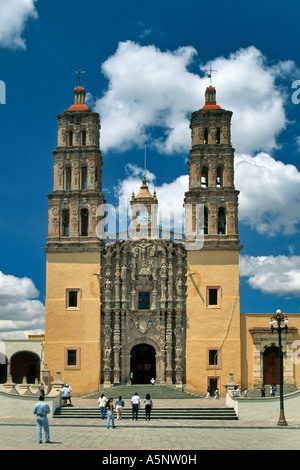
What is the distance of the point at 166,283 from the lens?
3709 centimetres

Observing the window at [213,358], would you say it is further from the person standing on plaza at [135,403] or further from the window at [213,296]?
the person standing on plaza at [135,403]

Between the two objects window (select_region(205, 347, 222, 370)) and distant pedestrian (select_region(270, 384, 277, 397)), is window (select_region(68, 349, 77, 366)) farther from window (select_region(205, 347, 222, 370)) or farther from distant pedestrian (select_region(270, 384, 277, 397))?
distant pedestrian (select_region(270, 384, 277, 397))

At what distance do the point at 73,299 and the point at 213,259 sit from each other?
870cm

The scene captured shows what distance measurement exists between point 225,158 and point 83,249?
10384mm

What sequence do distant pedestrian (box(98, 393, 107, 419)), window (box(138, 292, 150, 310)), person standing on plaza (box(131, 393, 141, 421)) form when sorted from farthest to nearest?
window (box(138, 292, 150, 310)) → distant pedestrian (box(98, 393, 107, 419)) → person standing on plaza (box(131, 393, 141, 421))

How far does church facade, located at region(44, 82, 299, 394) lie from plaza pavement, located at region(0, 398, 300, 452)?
8221 millimetres

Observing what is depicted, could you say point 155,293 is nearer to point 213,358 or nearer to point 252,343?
point 213,358

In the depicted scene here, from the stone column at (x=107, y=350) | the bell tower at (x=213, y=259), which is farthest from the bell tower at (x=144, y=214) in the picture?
the stone column at (x=107, y=350)

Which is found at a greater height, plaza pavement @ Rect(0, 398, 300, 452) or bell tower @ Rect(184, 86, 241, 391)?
bell tower @ Rect(184, 86, 241, 391)

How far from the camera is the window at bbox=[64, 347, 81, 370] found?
117ft

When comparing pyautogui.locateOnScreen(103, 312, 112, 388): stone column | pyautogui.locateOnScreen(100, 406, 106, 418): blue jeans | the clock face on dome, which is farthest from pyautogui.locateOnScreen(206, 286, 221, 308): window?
pyautogui.locateOnScreen(100, 406, 106, 418): blue jeans

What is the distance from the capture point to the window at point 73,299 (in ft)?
120

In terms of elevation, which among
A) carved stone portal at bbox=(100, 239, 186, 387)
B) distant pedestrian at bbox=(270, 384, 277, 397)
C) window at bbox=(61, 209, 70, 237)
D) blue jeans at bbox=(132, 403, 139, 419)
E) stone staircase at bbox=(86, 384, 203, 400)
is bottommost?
stone staircase at bbox=(86, 384, 203, 400)

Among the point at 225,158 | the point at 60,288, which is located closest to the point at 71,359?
the point at 60,288
